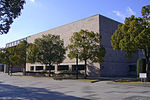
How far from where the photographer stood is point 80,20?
133 feet

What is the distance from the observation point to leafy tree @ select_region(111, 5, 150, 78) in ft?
68.6

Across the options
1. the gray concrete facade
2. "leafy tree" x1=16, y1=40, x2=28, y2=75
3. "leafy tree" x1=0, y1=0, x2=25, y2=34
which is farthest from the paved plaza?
"leafy tree" x1=16, y1=40, x2=28, y2=75

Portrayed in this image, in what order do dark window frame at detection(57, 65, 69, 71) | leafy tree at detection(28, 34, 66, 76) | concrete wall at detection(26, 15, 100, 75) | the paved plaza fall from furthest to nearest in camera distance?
dark window frame at detection(57, 65, 69, 71), concrete wall at detection(26, 15, 100, 75), leafy tree at detection(28, 34, 66, 76), the paved plaza

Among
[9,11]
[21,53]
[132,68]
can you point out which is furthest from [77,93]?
[21,53]

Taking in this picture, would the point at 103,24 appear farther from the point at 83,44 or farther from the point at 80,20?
the point at 83,44

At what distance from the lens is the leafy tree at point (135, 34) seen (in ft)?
68.6

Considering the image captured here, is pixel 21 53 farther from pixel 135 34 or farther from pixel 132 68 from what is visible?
pixel 135 34

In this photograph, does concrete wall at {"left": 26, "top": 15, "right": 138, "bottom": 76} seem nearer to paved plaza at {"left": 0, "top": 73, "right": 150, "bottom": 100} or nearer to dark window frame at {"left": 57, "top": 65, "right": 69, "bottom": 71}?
dark window frame at {"left": 57, "top": 65, "right": 69, "bottom": 71}

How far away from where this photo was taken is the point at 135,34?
855 inches

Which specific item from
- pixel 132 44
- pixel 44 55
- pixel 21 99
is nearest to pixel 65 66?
pixel 44 55

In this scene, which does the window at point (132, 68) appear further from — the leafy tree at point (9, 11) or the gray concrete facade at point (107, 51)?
the leafy tree at point (9, 11)

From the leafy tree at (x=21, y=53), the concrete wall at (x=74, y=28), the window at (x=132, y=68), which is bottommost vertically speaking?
the window at (x=132, y=68)

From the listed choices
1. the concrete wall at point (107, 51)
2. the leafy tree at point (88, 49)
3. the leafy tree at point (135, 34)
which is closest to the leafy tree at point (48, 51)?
the leafy tree at point (88, 49)

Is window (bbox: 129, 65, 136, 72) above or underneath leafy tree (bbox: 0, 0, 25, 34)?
underneath
